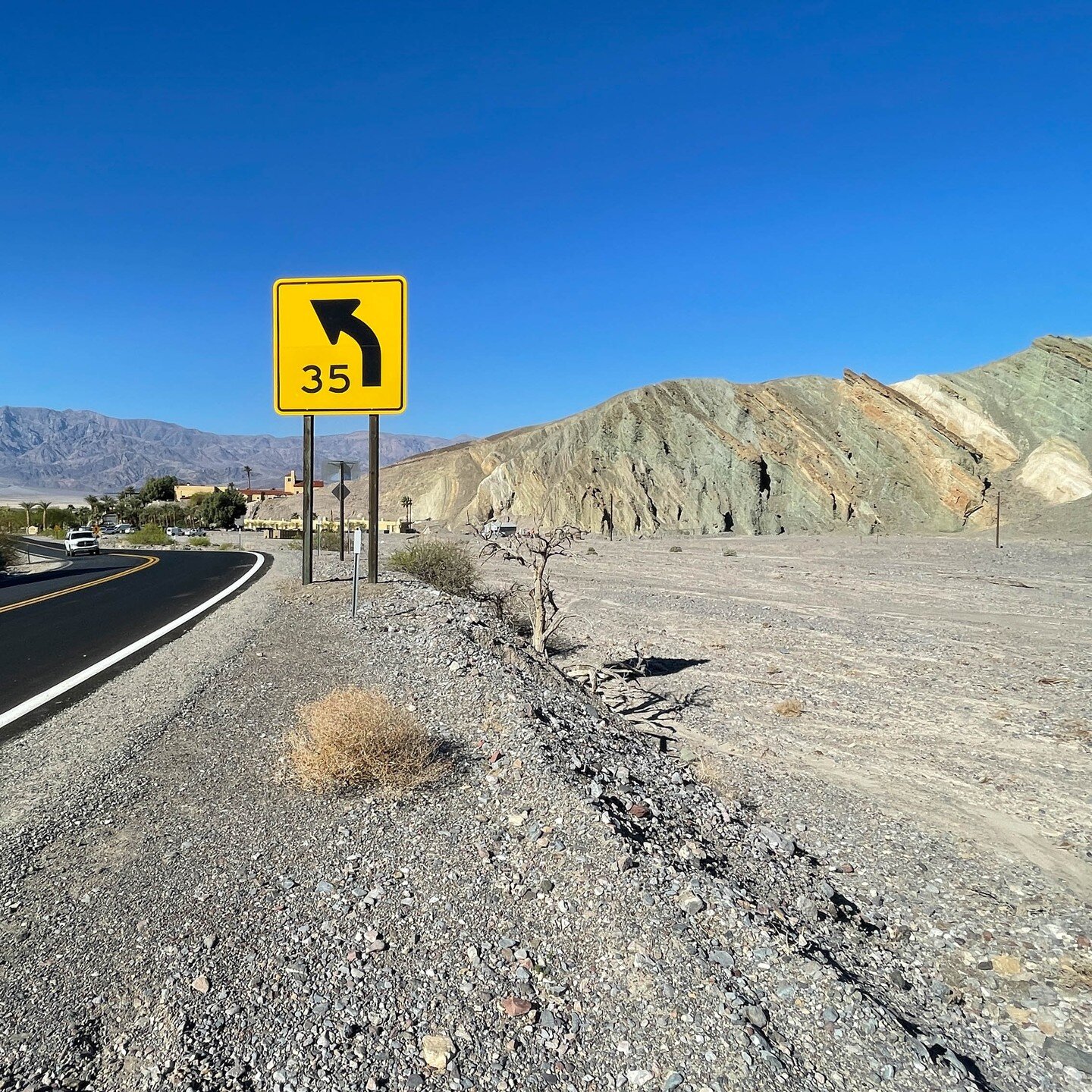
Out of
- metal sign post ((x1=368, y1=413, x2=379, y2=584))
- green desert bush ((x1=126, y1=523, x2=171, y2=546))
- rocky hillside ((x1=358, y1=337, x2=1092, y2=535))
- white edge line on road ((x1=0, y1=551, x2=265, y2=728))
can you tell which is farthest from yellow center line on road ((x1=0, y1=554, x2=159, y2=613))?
rocky hillside ((x1=358, y1=337, x2=1092, y2=535))

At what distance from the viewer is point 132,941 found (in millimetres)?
3488

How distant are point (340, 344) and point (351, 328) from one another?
31 cm

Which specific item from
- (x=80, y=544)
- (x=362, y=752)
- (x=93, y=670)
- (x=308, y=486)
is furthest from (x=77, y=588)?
(x=80, y=544)

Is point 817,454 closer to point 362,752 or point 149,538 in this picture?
point 149,538

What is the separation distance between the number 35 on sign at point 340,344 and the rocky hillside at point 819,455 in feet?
184

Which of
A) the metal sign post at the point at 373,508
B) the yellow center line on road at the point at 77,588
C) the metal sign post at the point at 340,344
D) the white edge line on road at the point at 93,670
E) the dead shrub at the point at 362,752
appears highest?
the metal sign post at the point at 340,344

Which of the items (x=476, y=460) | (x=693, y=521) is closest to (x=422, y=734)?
(x=693, y=521)

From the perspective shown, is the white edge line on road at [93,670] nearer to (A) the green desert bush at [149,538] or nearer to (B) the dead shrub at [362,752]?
(B) the dead shrub at [362,752]

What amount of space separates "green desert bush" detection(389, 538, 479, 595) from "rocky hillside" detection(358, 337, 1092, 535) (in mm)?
51099

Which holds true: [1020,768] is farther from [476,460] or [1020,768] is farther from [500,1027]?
[476,460]

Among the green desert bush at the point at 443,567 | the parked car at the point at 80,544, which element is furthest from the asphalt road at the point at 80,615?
the parked car at the point at 80,544

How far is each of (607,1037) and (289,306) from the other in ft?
41.2

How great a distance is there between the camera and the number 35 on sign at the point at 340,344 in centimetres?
1325

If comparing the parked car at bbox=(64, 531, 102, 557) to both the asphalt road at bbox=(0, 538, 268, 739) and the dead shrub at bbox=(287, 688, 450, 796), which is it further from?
the dead shrub at bbox=(287, 688, 450, 796)
